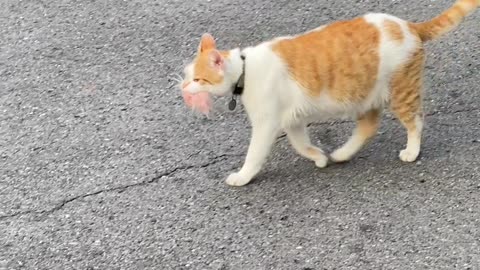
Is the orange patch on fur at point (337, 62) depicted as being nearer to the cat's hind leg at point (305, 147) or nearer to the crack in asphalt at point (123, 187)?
the cat's hind leg at point (305, 147)

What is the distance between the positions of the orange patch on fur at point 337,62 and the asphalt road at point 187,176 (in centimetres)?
45

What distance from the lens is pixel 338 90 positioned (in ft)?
10.9

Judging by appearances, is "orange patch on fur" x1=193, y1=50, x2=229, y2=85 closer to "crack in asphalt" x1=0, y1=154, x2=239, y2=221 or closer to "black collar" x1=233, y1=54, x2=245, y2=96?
"black collar" x1=233, y1=54, x2=245, y2=96

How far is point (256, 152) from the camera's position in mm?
3393

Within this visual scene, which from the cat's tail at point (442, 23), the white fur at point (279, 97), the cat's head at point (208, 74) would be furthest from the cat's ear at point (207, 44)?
the cat's tail at point (442, 23)

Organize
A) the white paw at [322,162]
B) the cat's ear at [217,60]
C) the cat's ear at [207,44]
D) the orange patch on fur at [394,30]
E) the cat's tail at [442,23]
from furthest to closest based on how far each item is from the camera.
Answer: the white paw at [322,162] → the cat's tail at [442,23] → the orange patch on fur at [394,30] → the cat's ear at [207,44] → the cat's ear at [217,60]

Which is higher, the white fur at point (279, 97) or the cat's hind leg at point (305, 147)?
the white fur at point (279, 97)

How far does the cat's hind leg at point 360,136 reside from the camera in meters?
3.56

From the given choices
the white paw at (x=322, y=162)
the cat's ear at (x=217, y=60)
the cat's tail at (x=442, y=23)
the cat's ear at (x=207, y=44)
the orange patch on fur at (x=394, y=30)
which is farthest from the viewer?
the white paw at (x=322, y=162)

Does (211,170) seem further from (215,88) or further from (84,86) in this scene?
(84,86)

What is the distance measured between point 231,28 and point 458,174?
1.93 metres

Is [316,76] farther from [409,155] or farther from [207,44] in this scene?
[409,155]

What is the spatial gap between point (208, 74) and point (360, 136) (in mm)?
824

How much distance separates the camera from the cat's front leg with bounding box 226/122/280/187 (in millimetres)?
3316
